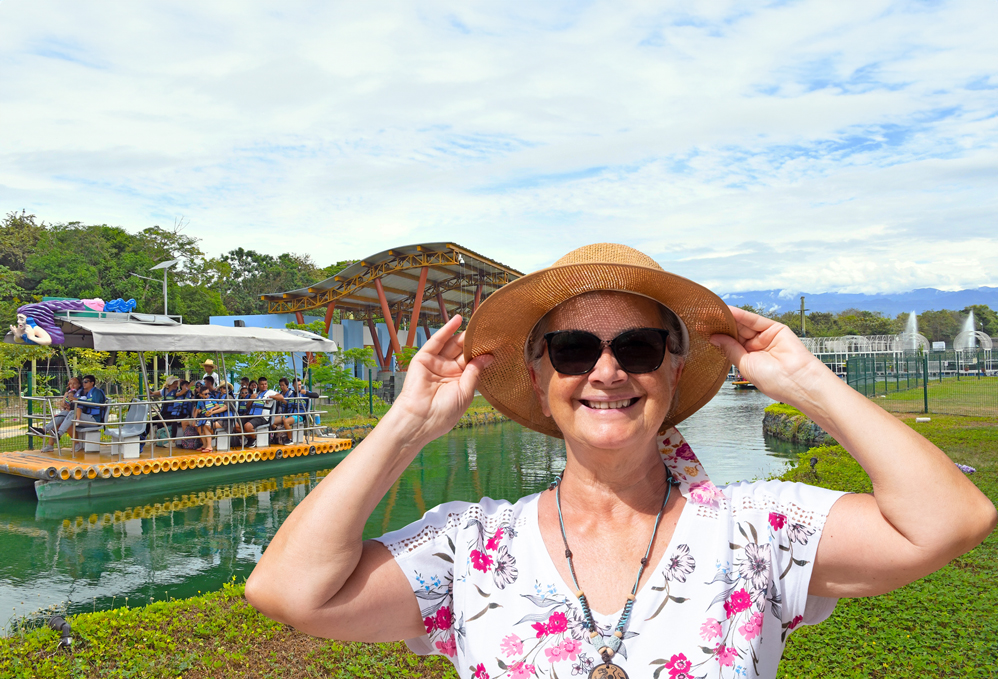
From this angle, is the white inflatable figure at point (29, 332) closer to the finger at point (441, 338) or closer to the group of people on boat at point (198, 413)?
the group of people on boat at point (198, 413)

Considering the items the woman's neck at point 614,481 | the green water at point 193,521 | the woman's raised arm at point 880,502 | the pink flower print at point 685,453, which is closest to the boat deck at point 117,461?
the green water at point 193,521

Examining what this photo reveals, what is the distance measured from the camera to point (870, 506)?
1363mm

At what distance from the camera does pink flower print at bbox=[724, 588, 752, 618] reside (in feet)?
4.35

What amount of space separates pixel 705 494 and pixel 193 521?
8875mm

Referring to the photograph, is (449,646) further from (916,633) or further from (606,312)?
(916,633)

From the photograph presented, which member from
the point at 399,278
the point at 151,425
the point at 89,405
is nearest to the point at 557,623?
the point at 89,405

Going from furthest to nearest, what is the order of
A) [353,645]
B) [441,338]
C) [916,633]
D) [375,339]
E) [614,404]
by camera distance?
[375,339], [353,645], [916,633], [441,338], [614,404]

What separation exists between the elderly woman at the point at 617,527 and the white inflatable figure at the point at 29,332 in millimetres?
10973

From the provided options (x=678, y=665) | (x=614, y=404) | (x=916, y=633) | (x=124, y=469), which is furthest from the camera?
(x=124, y=469)

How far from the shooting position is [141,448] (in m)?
11.3

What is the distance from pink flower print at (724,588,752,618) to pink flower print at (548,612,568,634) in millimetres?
324

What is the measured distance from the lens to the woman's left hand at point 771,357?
4.61ft

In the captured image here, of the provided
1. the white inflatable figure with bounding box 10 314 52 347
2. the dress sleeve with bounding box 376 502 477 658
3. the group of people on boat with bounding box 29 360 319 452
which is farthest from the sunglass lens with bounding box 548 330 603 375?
the white inflatable figure with bounding box 10 314 52 347

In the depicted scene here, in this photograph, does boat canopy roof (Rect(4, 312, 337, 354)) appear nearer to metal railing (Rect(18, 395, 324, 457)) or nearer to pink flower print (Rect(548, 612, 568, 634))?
metal railing (Rect(18, 395, 324, 457))
